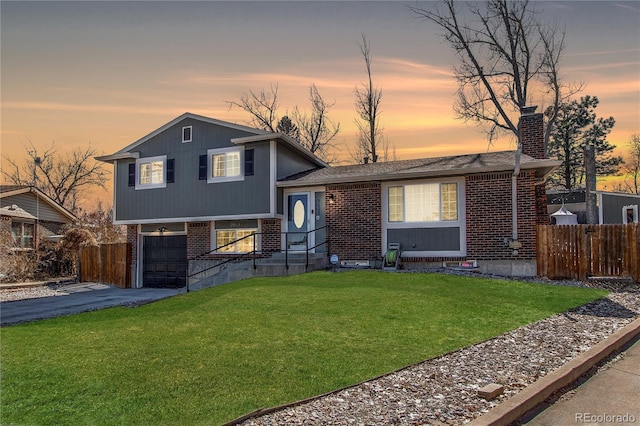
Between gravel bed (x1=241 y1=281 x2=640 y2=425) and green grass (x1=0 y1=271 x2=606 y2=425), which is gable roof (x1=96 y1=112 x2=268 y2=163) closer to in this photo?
green grass (x1=0 y1=271 x2=606 y2=425)

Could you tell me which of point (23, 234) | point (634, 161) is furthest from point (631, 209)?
point (23, 234)

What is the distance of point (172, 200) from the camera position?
59.6 feet

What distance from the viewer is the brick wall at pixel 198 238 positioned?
17.9 m

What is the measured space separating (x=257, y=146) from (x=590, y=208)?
50.6ft

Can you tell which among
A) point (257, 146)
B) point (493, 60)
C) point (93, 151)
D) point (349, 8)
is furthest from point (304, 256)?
point (93, 151)

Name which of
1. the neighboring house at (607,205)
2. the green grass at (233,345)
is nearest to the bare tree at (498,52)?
the neighboring house at (607,205)

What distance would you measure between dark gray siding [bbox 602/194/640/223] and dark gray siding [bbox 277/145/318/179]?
1748 centimetres

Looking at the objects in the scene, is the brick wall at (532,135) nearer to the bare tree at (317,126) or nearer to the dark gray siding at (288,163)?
the dark gray siding at (288,163)

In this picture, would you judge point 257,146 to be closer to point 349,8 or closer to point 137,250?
point 349,8

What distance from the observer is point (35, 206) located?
935 inches

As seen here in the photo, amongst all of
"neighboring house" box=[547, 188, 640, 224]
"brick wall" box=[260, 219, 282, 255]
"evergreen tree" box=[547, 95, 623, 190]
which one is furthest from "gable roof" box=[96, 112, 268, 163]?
"evergreen tree" box=[547, 95, 623, 190]

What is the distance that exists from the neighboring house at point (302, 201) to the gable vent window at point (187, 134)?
41mm

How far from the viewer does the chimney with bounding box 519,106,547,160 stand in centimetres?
1508

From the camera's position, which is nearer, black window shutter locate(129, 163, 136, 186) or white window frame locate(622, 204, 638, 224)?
black window shutter locate(129, 163, 136, 186)
